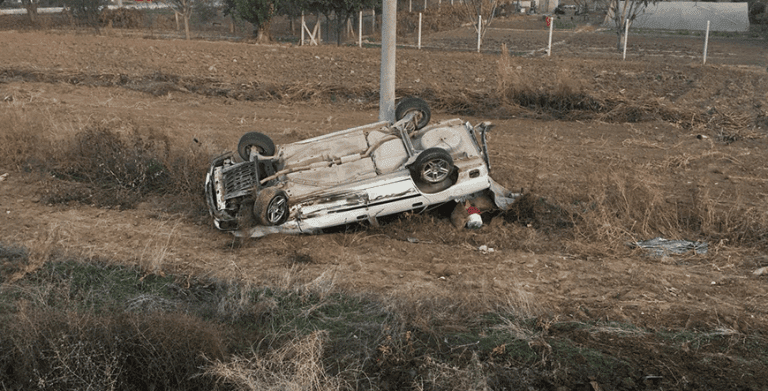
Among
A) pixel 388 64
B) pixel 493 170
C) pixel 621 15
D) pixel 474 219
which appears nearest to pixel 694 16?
pixel 621 15

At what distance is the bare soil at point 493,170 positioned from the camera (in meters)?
7.13

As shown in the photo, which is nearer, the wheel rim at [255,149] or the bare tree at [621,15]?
the wheel rim at [255,149]

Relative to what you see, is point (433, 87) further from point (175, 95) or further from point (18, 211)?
point (18, 211)

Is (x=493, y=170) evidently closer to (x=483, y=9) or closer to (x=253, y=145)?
(x=253, y=145)

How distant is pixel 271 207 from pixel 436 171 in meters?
2.01

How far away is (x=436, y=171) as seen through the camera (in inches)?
333

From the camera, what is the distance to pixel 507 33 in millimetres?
37031

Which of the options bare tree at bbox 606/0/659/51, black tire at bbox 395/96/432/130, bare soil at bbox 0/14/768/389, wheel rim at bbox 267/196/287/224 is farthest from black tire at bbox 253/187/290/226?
bare tree at bbox 606/0/659/51

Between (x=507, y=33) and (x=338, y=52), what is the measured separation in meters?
15.4

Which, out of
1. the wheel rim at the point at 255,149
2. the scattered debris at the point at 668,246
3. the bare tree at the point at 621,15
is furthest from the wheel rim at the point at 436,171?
the bare tree at the point at 621,15

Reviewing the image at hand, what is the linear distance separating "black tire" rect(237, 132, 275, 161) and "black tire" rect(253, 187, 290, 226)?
154 centimetres

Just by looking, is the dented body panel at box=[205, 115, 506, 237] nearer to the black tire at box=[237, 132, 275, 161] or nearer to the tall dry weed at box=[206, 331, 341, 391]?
the black tire at box=[237, 132, 275, 161]

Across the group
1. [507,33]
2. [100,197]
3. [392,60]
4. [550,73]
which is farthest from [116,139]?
[507,33]

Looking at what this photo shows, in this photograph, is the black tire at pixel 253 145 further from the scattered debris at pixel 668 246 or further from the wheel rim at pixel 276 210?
the scattered debris at pixel 668 246
